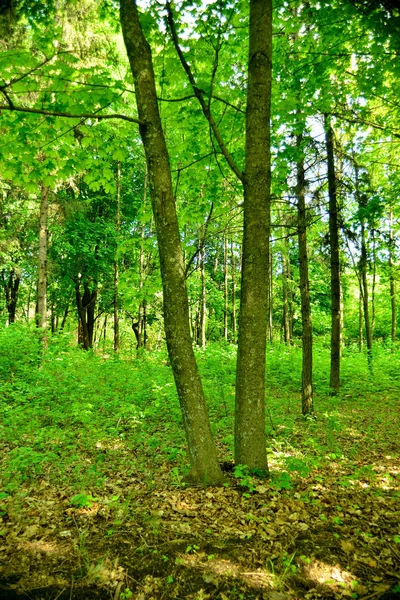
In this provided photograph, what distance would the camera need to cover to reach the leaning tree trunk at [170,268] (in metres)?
4.15

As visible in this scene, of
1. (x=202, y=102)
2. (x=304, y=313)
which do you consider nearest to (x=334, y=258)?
(x=304, y=313)

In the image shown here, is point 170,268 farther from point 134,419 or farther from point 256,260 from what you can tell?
point 134,419

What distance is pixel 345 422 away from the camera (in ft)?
25.3

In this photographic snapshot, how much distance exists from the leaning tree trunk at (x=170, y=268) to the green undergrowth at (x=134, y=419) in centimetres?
68

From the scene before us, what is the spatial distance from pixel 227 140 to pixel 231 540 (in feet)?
19.9

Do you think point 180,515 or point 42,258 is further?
point 42,258

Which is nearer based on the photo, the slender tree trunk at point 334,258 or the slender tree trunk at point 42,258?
the slender tree trunk at point 334,258

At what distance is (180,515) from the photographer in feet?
12.1

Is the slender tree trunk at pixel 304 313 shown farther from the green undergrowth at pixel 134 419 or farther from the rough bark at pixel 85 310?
the rough bark at pixel 85 310

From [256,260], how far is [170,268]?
1.11m

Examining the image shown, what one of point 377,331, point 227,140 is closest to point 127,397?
point 227,140

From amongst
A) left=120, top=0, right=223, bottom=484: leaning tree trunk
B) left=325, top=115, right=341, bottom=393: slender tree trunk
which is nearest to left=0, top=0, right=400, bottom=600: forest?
left=120, top=0, right=223, bottom=484: leaning tree trunk

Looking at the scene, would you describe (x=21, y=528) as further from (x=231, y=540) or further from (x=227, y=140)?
(x=227, y=140)

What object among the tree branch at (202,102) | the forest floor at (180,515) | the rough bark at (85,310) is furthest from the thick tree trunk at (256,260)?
the rough bark at (85,310)
